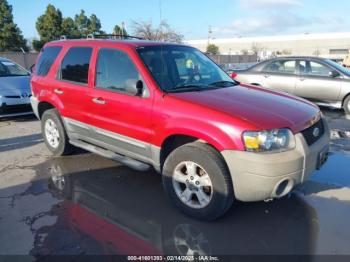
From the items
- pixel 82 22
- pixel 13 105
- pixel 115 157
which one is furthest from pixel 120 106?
pixel 82 22

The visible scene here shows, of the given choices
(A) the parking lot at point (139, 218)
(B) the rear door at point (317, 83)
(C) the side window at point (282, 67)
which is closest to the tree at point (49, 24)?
(C) the side window at point (282, 67)

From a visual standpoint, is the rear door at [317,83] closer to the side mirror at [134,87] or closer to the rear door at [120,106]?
the rear door at [120,106]

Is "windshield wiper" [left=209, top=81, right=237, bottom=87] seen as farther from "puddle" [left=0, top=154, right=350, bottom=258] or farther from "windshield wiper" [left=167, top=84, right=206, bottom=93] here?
"puddle" [left=0, top=154, right=350, bottom=258]

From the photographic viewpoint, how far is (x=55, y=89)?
5.41 meters

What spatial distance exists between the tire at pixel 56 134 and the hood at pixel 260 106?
2501mm

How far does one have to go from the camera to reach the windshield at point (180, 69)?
4.15 m

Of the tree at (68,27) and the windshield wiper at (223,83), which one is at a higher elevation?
the tree at (68,27)

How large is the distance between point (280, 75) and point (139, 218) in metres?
7.70

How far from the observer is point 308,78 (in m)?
9.75

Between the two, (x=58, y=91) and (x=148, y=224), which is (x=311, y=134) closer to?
(x=148, y=224)

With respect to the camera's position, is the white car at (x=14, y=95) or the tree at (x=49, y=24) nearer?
the white car at (x=14, y=95)

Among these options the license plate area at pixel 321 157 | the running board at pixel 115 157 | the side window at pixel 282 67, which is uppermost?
the side window at pixel 282 67

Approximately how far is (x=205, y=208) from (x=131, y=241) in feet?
2.68

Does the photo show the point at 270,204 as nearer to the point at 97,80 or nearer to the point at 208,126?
the point at 208,126
